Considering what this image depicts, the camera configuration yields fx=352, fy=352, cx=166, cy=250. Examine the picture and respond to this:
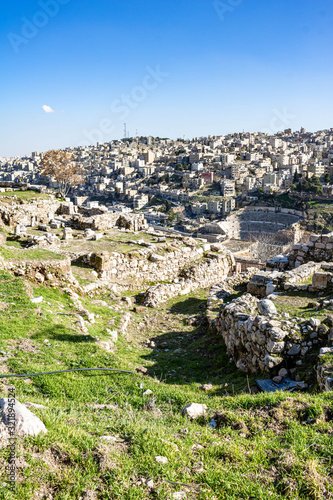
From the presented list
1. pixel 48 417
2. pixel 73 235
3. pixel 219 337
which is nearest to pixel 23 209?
pixel 73 235

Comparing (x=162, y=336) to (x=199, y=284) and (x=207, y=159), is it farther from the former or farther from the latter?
(x=207, y=159)

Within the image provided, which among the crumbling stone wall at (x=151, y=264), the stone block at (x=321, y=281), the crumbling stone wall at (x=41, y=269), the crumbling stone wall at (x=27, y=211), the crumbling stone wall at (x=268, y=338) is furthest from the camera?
the crumbling stone wall at (x=27, y=211)

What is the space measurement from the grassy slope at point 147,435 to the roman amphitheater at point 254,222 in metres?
64.9

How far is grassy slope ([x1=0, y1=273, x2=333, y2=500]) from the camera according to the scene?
9.40 ft

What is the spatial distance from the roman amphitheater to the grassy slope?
64899mm

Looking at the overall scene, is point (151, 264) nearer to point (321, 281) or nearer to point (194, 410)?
point (321, 281)

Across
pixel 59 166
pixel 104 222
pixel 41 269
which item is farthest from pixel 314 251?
pixel 59 166

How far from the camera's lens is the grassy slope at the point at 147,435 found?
9.40ft

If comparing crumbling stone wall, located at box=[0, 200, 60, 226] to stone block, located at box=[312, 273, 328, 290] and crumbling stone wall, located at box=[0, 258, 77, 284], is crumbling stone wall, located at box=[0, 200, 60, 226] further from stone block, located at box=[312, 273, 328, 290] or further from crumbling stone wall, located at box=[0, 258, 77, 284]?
stone block, located at box=[312, 273, 328, 290]

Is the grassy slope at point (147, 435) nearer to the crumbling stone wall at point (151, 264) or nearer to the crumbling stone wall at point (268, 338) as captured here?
the crumbling stone wall at point (268, 338)

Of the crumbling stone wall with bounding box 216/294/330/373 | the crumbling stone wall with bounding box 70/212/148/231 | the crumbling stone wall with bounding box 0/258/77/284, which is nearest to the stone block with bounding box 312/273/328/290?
the crumbling stone wall with bounding box 216/294/330/373

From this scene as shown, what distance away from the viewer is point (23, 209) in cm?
1956

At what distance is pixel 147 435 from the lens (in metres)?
3.50

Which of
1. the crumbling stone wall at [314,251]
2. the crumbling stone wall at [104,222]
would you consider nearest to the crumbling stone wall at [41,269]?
the crumbling stone wall at [104,222]
